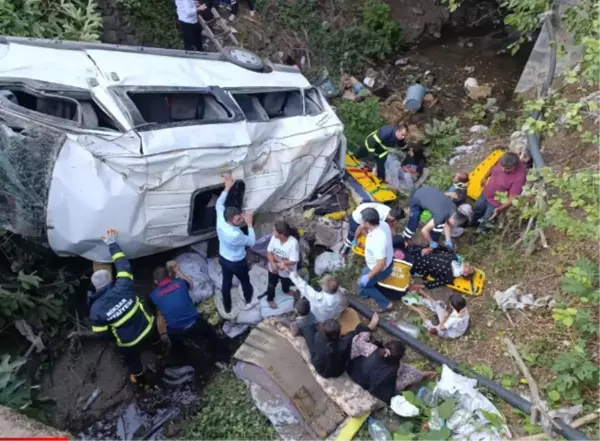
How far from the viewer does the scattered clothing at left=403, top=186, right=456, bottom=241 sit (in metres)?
7.18

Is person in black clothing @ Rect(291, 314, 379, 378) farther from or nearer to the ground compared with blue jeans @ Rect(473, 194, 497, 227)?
nearer to the ground

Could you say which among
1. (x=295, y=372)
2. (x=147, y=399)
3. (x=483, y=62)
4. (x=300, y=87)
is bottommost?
(x=147, y=399)

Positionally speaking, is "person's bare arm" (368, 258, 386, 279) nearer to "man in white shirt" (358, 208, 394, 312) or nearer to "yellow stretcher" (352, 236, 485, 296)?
"man in white shirt" (358, 208, 394, 312)

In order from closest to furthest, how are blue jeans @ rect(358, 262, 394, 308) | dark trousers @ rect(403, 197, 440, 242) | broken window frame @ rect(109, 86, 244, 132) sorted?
broken window frame @ rect(109, 86, 244, 132) → blue jeans @ rect(358, 262, 394, 308) → dark trousers @ rect(403, 197, 440, 242)

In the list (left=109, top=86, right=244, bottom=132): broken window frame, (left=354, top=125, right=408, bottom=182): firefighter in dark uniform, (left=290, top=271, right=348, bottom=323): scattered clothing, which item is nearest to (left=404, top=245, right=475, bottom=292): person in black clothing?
(left=290, top=271, right=348, bottom=323): scattered clothing

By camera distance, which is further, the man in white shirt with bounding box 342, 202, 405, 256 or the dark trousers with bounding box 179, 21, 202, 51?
the dark trousers with bounding box 179, 21, 202, 51

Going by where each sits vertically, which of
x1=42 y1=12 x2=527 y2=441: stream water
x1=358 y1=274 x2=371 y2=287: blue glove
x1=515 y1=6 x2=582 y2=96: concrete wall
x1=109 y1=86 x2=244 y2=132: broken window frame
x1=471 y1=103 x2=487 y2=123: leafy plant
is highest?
x1=109 y1=86 x2=244 y2=132: broken window frame

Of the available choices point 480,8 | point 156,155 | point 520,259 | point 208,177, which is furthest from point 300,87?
point 480,8

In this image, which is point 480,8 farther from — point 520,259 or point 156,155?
point 156,155

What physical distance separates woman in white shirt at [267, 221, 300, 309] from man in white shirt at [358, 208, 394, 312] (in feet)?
2.49

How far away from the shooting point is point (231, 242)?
6.33 metres

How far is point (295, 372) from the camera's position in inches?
233

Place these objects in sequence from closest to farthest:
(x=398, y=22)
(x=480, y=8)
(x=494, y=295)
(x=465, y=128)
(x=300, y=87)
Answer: (x=494, y=295)
(x=300, y=87)
(x=465, y=128)
(x=398, y=22)
(x=480, y=8)

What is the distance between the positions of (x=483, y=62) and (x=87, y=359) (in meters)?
9.09
